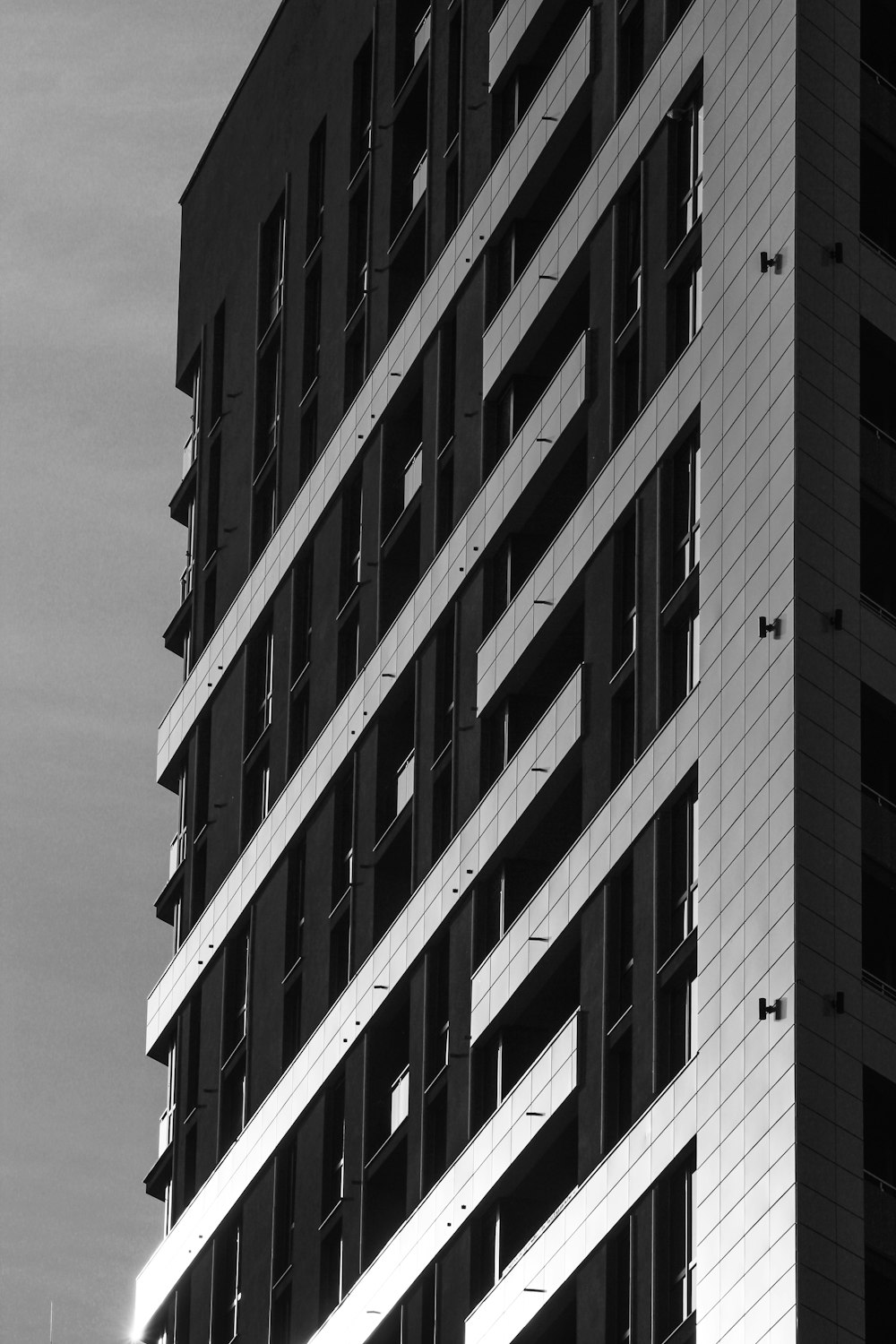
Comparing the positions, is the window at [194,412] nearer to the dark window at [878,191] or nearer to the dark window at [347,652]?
the dark window at [347,652]

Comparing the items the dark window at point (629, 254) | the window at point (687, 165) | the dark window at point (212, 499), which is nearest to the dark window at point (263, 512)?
the dark window at point (212, 499)

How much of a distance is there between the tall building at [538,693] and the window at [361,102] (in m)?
0.13

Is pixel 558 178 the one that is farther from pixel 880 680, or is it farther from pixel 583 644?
pixel 880 680

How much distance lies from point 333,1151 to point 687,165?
26.3m

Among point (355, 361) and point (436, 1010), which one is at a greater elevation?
point (355, 361)

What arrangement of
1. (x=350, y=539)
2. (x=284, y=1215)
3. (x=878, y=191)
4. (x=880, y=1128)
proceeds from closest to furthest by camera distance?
(x=880, y=1128) → (x=878, y=191) → (x=284, y=1215) → (x=350, y=539)

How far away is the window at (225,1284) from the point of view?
267 ft

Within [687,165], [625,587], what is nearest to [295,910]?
[625,587]

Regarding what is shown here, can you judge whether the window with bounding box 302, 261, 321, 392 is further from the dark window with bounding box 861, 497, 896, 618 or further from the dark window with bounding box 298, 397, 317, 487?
the dark window with bounding box 861, 497, 896, 618

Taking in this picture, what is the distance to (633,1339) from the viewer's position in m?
56.2

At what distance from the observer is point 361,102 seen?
87.2 meters

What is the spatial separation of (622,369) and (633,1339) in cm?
2153

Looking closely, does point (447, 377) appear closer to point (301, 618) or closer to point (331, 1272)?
point (301, 618)

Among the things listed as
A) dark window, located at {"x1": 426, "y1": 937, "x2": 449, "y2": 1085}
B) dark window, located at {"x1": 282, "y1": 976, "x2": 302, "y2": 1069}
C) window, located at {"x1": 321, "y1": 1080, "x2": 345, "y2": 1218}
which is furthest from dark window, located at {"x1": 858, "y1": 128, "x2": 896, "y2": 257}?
dark window, located at {"x1": 282, "y1": 976, "x2": 302, "y2": 1069}
